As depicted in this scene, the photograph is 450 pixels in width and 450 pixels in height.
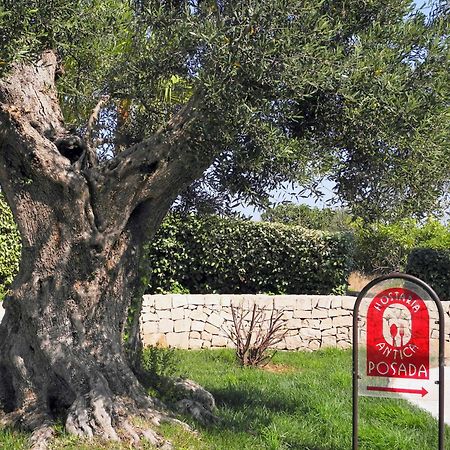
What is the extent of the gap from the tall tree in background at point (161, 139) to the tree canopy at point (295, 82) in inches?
0.6

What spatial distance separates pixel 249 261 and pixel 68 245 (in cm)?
780

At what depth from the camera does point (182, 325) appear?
11500 mm

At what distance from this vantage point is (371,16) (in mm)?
5719

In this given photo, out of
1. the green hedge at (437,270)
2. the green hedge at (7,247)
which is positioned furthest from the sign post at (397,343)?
the green hedge at (7,247)

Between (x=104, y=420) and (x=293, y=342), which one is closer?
(x=104, y=420)

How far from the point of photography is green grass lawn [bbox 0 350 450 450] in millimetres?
5844

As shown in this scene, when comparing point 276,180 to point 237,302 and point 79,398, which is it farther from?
point 237,302

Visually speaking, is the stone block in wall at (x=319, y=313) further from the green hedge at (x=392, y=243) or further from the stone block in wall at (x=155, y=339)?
the green hedge at (x=392, y=243)

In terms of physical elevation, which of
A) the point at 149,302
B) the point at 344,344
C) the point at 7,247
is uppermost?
the point at 7,247

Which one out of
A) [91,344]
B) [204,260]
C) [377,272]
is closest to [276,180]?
[91,344]

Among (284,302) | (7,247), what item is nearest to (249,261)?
(284,302)

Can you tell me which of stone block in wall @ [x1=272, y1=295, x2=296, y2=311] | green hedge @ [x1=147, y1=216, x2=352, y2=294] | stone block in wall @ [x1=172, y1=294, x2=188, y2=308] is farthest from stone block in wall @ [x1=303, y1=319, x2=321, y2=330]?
stone block in wall @ [x1=172, y1=294, x2=188, y2=308]

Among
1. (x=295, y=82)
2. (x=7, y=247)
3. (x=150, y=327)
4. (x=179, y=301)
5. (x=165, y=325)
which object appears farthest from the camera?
(x=7, y=247)

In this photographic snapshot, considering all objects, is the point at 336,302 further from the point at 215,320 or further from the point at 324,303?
the point at 215,320
